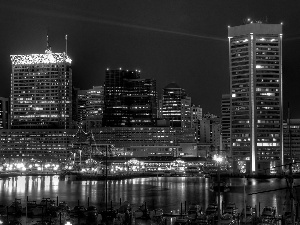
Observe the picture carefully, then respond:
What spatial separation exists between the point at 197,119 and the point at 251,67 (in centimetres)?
6340

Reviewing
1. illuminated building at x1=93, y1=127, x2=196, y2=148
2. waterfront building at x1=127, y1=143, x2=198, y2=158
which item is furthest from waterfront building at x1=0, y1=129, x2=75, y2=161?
waterfront building at x1=127, y1=143, x2=198, y2=158

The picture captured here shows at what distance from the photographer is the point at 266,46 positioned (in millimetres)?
92375

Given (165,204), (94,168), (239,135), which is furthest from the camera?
(94,168)

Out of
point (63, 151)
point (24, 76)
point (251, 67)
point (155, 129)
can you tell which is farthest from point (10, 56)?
point (251, 67)

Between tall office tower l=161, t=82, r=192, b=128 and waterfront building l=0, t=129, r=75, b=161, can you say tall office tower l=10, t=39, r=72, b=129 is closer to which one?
waterfront building l=0, t=129, r=75, b=161

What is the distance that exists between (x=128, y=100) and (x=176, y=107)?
15119 millimetres

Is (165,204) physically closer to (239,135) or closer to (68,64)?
(239,135)

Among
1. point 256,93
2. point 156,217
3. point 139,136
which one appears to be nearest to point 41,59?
point 139,136

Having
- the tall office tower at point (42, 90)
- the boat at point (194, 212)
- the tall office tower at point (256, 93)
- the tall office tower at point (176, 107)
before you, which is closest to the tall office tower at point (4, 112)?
the tall office tower at point (42, 90)

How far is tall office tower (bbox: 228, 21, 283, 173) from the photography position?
89750mm

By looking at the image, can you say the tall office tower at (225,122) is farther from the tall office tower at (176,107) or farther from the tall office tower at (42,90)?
the tall office tower at (42,90)

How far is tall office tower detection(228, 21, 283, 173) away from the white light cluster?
46977 mm

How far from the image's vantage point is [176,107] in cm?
14712

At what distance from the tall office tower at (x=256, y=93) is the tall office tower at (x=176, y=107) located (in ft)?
166
